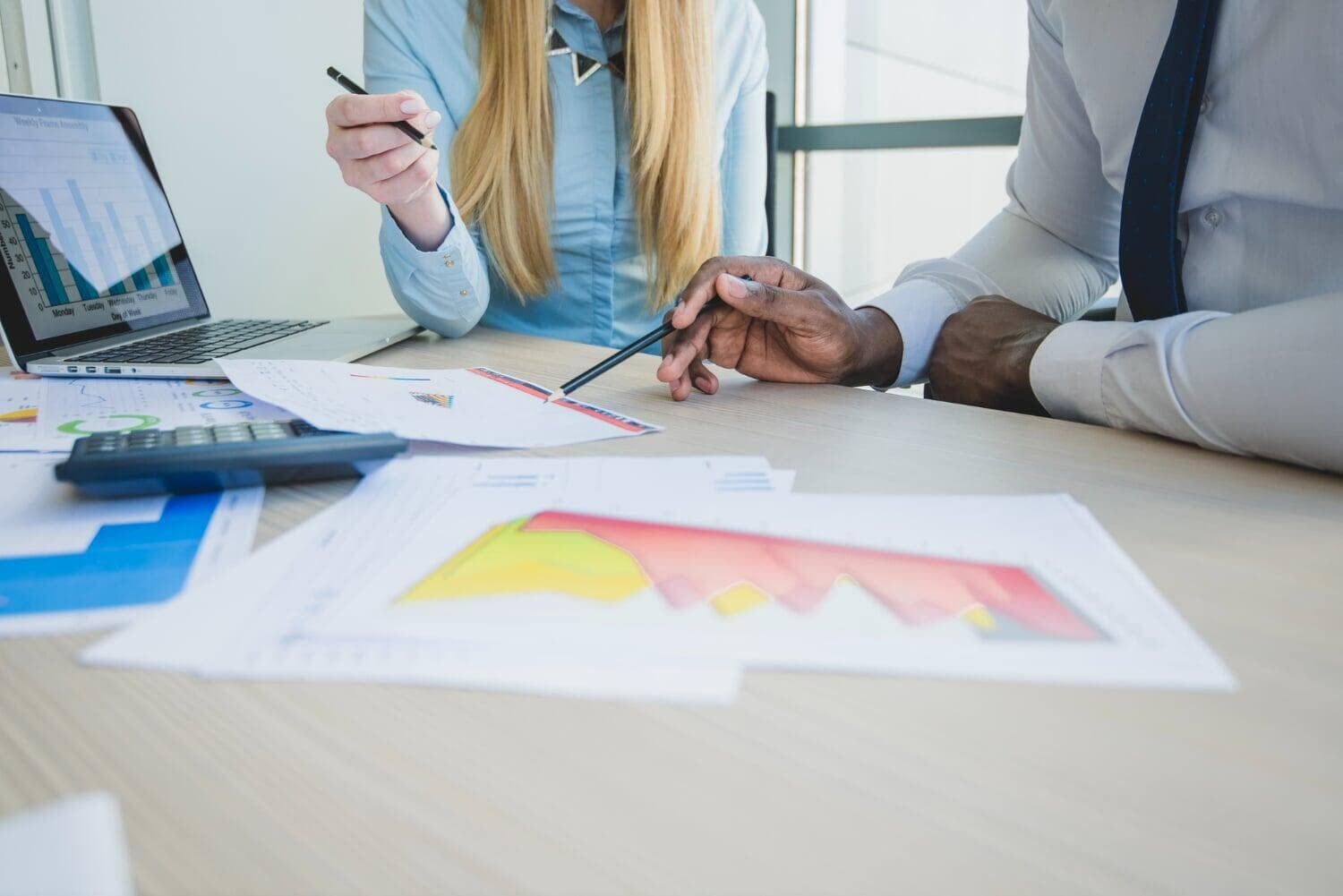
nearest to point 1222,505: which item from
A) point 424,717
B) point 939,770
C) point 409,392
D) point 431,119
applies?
point 939,770

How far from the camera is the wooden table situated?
0.22 meters

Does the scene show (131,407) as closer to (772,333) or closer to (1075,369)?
(772,333)

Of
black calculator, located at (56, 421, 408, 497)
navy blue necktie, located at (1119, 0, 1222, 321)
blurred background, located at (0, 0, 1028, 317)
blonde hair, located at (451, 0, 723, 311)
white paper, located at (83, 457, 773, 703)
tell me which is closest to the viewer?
white paper, located at (83, 457, 773, 703)

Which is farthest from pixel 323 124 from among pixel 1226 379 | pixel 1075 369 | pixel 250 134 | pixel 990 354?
pixel 1226 379

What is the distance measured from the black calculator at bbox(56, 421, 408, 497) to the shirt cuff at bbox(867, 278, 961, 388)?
479mm

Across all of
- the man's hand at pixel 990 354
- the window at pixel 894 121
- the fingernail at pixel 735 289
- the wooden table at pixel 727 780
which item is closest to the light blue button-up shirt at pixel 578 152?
the fingernail at pixel 735 289

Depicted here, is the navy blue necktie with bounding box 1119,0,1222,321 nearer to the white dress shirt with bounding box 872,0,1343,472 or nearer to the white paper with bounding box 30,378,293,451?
the white dress shirt with bounding box 872,0,1343,472

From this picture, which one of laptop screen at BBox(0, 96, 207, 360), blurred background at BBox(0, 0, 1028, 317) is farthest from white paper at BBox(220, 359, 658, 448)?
blurred background at BBox(0, 0, 1028, 317)

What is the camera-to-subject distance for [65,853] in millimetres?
198

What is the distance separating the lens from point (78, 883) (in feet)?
0.62

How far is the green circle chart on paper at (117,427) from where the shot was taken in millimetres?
584

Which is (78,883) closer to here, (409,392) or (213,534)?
(213,534)

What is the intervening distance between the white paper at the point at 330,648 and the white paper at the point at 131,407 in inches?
8.8

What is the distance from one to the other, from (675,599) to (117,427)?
43 cm
